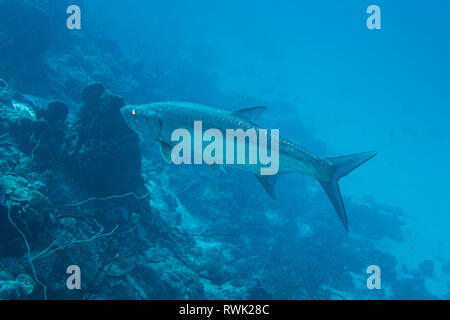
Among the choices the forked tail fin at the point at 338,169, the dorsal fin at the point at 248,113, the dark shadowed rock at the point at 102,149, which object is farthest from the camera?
the dark shadowed rock at the point at 102,149

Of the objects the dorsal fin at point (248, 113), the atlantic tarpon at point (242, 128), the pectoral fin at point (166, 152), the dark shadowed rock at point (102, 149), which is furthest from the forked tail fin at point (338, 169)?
the dark shadowed rock at point (102, 149)

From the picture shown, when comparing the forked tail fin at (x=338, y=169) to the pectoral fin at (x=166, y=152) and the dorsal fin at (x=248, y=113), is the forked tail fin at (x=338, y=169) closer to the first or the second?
the dorsal fin at (x=248, y=113)

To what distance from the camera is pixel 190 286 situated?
20.5ft

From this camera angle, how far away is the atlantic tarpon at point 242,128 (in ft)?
13.0

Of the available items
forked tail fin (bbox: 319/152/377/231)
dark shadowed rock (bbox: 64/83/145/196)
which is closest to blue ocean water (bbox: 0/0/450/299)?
dark shadowed rock (bbox: 64/83/145/196)

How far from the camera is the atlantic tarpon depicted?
3.97m

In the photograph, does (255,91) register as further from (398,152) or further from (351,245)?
(398,152)

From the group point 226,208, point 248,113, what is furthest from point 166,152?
point 226,208

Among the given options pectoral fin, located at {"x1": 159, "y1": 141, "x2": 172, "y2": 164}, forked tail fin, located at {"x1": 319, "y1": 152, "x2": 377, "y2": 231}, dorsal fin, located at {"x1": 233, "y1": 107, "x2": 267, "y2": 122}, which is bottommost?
forked tail fin, located at {"x1": 319, "y1": 152, "x2": 377, "y2": 231}

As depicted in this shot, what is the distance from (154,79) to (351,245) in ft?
71.3

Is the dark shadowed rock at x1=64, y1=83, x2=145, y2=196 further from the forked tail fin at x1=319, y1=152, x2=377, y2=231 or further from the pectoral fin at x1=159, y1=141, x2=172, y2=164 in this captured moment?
the forked tail fin at x1=319, y1=152, x2=377, y2=231

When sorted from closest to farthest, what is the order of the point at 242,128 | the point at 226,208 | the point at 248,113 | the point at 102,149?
the point at 242,128
the point at 248,113
the point at 102,149
the point at 226,208

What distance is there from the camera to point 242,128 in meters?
3.96

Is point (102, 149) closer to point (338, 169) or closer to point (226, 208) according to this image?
point (338, 169)
